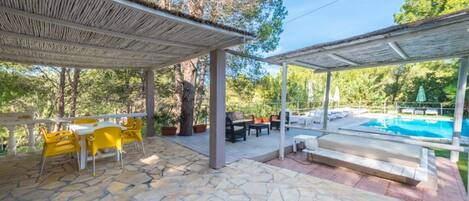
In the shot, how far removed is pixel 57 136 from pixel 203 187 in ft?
11.0

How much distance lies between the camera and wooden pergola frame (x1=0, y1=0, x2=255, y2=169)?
7.42ft

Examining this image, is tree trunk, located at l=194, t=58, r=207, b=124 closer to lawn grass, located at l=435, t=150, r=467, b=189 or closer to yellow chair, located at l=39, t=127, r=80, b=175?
yellow chair, located at l=39, t=127, r=80, b=175

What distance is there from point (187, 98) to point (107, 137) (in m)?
3.36

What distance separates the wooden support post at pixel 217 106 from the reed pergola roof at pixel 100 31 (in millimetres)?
271

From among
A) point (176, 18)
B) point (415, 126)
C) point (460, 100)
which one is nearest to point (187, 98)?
point (176, 18)

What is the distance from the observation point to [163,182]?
3.35 m

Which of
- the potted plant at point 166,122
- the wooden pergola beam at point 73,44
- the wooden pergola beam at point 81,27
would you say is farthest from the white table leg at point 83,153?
the potted plant at point 166,122

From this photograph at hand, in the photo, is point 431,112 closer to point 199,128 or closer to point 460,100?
point 460,100

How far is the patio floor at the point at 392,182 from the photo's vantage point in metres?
3.29

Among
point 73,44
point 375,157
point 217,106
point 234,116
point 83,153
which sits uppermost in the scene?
point 73,44

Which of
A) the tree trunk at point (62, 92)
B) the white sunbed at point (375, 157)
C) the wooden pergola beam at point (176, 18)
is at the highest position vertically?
the wooden pergola beam at point (176, 18)

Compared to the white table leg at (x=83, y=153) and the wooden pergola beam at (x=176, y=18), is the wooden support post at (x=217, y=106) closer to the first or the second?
the wooden pergola beam at (x=176, y=18)

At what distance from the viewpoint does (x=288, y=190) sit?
3.06 m

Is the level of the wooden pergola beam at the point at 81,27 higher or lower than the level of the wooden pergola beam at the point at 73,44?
higher
